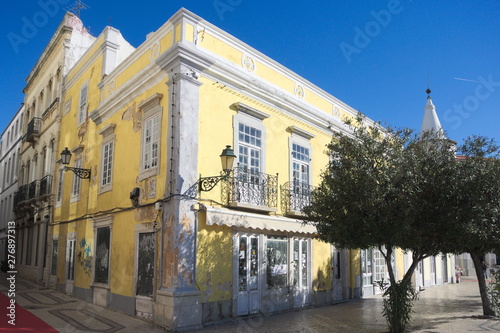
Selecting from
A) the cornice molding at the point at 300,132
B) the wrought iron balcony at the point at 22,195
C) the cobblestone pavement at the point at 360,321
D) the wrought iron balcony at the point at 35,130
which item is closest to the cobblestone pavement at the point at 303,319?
the cobblestone pavement at the point at 360,321

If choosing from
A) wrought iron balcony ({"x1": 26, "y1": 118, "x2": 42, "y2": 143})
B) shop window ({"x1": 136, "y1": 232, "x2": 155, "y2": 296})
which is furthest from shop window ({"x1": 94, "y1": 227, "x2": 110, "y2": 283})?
wrought iron balcony ({"x1": 26, "y1": 118, "x2": 42, "y2": 143})

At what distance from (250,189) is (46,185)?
11.1 meters

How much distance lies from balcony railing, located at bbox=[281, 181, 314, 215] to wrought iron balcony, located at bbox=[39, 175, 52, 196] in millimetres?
10909

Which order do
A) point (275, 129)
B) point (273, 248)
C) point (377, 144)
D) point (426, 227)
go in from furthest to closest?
1. point (275, 129)
2. point (273, 248)
3. point (377, 144)
4. point (426, 227)

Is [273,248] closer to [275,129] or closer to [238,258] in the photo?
[238,258]

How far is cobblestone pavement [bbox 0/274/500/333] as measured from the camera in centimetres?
897

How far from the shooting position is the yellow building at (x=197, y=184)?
9445 millimetres

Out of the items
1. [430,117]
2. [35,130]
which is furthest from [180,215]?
[430,117]

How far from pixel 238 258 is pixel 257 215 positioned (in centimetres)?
119

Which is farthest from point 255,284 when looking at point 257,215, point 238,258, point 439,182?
point 439,182

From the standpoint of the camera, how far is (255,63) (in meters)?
11.9

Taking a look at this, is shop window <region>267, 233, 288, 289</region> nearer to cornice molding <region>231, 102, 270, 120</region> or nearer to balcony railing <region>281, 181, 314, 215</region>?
balcony railing <region>281, 181, 314, 215</region>

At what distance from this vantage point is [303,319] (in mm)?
10297

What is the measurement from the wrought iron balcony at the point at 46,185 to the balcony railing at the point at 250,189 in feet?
35.1
